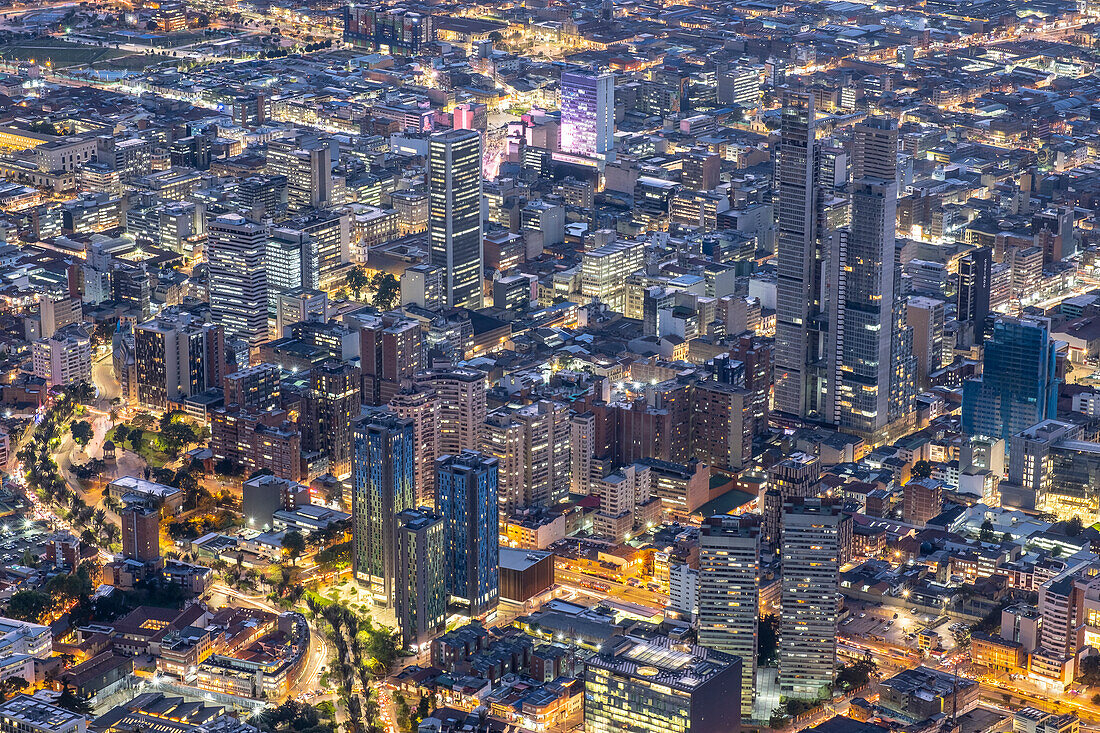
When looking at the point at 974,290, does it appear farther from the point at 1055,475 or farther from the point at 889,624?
the point at 889,624

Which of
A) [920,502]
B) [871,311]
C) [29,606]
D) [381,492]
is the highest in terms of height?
[871,311]

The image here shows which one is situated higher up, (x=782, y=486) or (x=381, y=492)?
(x=381, y=492)

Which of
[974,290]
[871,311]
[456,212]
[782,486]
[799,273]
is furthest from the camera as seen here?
[456,212]

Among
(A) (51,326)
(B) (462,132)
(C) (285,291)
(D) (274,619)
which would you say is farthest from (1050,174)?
(D) (274,619)

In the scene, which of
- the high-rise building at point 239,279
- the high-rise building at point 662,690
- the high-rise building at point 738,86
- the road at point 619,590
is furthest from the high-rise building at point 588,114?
the high-rise building at point 662,690

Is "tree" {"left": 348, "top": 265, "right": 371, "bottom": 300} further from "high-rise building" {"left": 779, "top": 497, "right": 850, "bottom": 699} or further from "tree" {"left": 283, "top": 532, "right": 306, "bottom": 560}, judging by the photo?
"high-rise building" {"left": 779, "top": 497, "right": 850, "bottom": 699}

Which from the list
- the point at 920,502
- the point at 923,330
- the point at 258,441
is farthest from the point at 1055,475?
the point at 258,441

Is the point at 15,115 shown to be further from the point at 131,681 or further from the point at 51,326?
the point at 131,681

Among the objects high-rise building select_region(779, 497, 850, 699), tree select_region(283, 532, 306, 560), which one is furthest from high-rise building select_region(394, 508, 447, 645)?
high-rise building select_region(779, 497, 850, 699)
